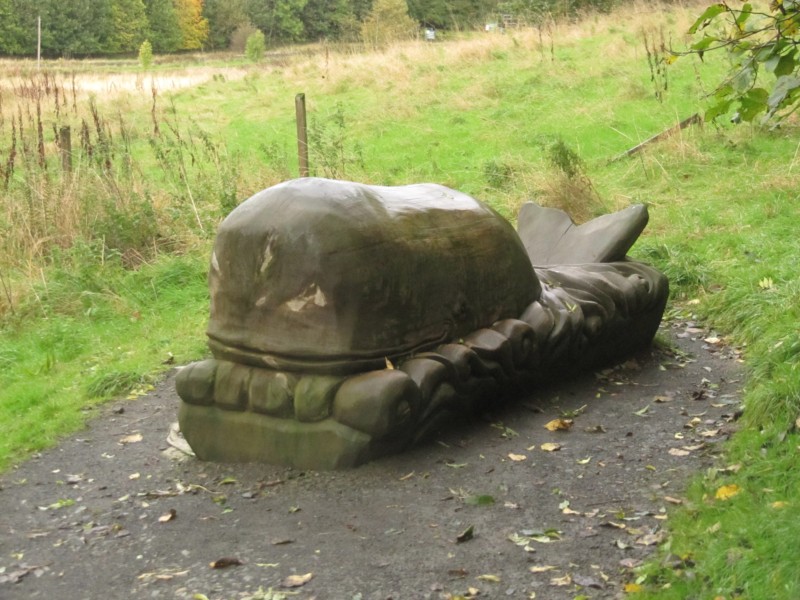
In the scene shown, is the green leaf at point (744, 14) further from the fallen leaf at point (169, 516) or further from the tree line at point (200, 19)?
the tree line at point (200, 19)

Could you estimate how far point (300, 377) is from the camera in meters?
4.88

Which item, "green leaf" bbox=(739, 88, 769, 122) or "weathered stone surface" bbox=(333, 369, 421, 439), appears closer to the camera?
"green leaf" bbox=(739, 88, 769, 122)

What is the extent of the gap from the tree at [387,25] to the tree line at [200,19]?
0.07 meters

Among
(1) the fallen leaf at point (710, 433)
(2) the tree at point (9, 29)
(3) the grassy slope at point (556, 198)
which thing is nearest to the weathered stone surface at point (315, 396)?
(3) the grassy slope at point (556, 198)

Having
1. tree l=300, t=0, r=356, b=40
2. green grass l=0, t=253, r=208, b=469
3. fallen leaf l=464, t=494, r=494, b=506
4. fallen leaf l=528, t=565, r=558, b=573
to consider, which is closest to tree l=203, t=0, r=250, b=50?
tree l=300, t=0, r=356, b=40

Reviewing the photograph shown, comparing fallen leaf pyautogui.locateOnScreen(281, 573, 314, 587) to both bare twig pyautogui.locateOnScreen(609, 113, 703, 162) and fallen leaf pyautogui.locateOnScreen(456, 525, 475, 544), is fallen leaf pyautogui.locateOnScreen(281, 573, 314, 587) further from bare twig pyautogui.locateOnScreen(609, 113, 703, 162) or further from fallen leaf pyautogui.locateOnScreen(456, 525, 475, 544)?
bare twig pyautogui.locateOnScreen(609, 113, 703, 162)

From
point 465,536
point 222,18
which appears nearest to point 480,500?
point 465,536

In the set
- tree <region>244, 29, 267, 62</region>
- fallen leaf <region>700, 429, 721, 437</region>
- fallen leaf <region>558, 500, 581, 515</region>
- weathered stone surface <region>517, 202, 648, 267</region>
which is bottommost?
fallen leaf <region>558, 500, 581, 515</region>

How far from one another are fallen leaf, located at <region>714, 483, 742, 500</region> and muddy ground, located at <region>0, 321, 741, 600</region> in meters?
0.24

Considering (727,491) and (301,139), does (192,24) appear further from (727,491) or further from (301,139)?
(727,491)

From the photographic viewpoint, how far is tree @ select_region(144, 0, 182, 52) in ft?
110

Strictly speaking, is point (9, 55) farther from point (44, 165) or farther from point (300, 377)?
point (300, 377)

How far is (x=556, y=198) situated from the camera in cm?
1015

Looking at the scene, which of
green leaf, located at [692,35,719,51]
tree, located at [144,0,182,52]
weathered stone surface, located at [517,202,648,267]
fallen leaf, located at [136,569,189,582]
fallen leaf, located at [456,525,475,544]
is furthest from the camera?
tree, located at [144,0,182,52]
